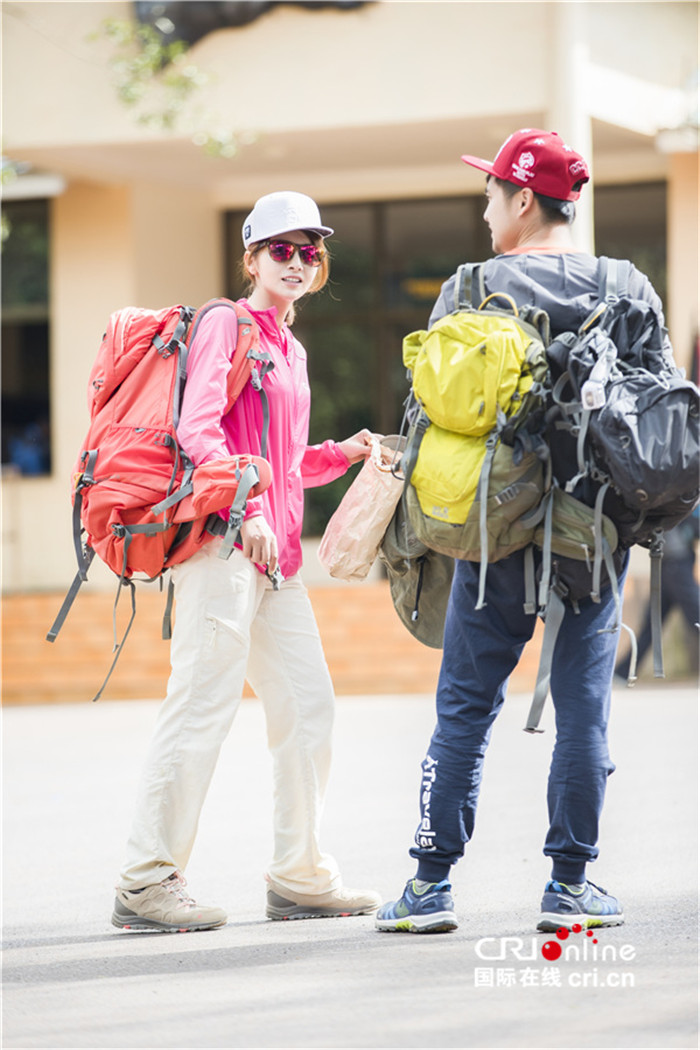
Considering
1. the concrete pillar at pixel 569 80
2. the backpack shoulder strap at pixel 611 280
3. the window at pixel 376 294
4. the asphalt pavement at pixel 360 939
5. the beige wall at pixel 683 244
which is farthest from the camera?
the window at pixel 376 294

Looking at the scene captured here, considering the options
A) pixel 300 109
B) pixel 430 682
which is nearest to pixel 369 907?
pixel 430 682

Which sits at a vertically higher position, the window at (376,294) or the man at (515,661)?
the window at (376,294)

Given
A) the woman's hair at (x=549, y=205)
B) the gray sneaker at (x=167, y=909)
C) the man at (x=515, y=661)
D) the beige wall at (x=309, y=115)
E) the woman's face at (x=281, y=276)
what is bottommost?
the gray sneaker at (x=167, y=909)

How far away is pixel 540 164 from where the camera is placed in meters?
4.15

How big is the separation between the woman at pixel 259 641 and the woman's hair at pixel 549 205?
25.4 inches

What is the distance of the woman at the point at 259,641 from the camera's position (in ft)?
14.2

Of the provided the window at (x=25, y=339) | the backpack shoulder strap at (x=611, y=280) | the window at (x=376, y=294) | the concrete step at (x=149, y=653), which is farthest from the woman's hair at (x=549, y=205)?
the window at (x=25, y=339)

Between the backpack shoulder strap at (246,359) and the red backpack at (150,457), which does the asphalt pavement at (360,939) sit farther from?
the backpack shoulder strap at (246,359)

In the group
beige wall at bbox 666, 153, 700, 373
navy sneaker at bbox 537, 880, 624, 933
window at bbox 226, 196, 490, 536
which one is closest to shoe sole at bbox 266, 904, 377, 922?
navy sneaker at bbox 537, 880, 624, 933

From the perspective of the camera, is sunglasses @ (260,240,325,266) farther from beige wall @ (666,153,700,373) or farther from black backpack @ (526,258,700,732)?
beige wall @ (666,153,700,373)

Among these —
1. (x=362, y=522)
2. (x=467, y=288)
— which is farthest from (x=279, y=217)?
(x=362, y=522)

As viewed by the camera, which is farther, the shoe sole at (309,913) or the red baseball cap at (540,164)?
the shoe sole at (309,913)

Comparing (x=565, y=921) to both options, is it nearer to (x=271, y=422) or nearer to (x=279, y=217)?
(x=271, y=422)

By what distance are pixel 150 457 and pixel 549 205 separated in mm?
1347
